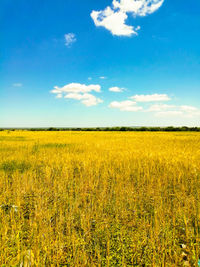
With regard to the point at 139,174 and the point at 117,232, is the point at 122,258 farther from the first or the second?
the point at 139,174

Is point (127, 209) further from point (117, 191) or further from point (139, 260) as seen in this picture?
point (139, 260)

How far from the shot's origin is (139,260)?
2.23 metres

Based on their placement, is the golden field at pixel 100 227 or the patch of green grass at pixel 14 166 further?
the patch of green grass at pixel 14 166

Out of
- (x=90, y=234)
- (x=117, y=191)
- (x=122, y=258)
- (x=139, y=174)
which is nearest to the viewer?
(x=122, y=258)

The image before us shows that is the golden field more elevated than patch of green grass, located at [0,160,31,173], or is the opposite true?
patch of green grass, located at [0,160,31,173]

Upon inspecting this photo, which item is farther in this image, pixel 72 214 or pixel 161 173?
pixel 161 173

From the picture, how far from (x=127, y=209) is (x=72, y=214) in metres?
1.15

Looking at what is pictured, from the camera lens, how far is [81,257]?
2264 millimetres

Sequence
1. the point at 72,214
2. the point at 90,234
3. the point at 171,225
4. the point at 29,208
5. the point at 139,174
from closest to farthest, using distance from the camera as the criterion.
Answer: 1. the point at 90,234
2. the point at 171,225
3. the point at 72,214
4. the point at 29,208
5. the point at 139,174

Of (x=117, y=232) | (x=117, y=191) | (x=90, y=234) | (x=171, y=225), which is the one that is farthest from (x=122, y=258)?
(x=117, y=191)

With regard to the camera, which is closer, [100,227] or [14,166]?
[100,227]

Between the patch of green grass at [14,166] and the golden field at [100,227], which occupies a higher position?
the patch of green grass at [14,166]

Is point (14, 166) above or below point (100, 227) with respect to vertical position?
above

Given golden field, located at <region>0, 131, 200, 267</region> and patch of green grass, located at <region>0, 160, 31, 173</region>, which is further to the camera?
patch of green grass, located at <region>0, 160, 31, 173</region>
